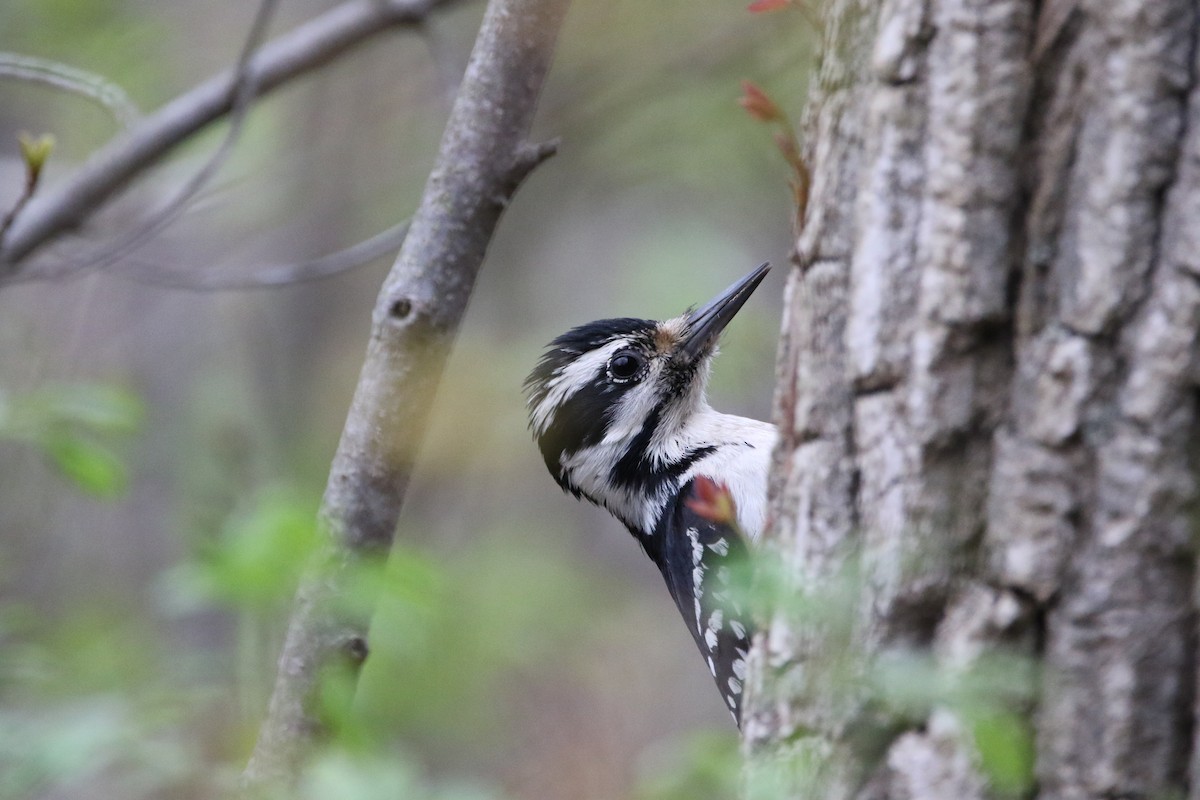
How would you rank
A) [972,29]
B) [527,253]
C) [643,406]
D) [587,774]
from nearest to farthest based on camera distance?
[972,29] → [587,774] → [643,406] → [527,253]

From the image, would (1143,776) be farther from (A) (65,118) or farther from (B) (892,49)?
(A) (65,118)

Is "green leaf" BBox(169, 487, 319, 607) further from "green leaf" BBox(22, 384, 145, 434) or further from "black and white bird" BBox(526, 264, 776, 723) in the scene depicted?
"black and white bird" BBox(526, 264, 776, 723)

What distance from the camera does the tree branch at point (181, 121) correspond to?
4391 mm

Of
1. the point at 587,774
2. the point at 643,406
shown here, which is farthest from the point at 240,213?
the point at 587,774

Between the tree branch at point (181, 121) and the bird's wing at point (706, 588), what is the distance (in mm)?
2123

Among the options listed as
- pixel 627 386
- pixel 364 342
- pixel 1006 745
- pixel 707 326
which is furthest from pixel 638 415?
pixel 364 342

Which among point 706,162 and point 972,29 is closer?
point 972,29

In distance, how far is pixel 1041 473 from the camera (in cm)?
152

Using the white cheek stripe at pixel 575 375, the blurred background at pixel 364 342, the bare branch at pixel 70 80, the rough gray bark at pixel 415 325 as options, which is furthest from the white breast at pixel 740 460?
the bare branch at pixel 70 80

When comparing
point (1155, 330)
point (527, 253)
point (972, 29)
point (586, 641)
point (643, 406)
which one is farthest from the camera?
point (527, 253)

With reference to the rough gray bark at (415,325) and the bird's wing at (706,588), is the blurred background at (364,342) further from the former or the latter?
the rough gray bark at (415,325)

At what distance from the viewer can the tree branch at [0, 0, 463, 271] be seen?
14.4 ft

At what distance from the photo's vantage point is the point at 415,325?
2686 mm

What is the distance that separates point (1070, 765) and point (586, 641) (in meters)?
6.66
